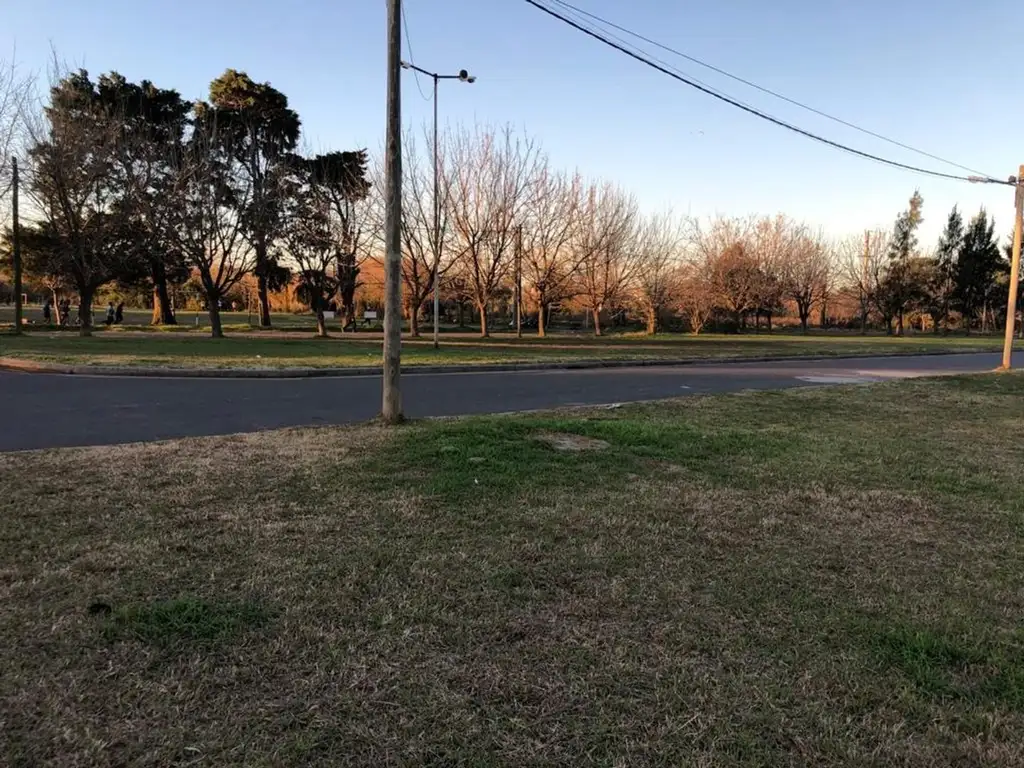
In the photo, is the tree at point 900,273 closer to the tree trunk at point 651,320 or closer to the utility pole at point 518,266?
the tree trunk at point 651,320

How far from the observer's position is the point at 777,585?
384 centimetres

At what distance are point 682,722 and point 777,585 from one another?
154 cm

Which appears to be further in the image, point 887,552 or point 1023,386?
point 1023,386

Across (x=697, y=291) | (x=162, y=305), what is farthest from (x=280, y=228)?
(x=697, y=291)

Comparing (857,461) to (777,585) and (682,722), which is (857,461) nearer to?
(777,585)

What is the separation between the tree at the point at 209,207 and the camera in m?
29.6

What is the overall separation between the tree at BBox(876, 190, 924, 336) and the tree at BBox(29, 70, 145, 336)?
183ft

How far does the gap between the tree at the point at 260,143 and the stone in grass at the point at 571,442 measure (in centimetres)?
2851

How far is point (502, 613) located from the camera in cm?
343

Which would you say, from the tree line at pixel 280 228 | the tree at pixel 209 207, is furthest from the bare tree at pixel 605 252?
the tree at pixel 209 207

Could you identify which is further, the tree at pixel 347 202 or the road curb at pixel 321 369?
the tree at pixel 347 202

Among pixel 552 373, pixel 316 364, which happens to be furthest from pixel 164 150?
pixel 552 373

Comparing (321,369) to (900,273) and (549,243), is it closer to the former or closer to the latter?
(549,243)

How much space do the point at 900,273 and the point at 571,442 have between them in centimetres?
6086
